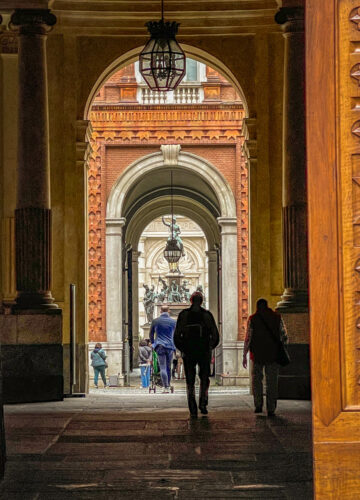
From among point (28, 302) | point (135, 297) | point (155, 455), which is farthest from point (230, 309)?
point (155, 455)

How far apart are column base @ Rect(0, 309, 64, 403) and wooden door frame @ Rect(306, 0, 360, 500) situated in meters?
8.89

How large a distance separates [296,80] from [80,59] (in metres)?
4.11

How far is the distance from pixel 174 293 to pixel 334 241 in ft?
101

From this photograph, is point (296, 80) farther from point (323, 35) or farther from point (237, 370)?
point (237, 370)

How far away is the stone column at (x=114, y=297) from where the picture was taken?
2591cm

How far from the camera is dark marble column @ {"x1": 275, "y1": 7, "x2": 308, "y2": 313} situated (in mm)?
13023

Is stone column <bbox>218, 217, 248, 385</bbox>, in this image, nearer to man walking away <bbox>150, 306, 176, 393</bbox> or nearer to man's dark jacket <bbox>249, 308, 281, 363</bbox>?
man walking away <bbox>150, 306, 176, 393</bbox>

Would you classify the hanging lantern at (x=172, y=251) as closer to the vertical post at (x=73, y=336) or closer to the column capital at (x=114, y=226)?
the column capital at (x=114, y=226)

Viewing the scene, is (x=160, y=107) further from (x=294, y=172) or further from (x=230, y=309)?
(x=294, y=172)

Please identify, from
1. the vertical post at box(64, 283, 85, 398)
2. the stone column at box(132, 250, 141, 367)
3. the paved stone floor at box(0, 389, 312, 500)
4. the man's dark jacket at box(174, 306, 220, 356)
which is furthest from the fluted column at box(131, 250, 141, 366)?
the man's dark jacket at box(174, 306, 220, 356)

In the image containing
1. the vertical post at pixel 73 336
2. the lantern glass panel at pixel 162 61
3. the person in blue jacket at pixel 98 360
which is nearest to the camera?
the lantern glass panel at pixel 162 61


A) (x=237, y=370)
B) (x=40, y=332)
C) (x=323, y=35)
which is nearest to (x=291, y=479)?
(x=323, y=35)

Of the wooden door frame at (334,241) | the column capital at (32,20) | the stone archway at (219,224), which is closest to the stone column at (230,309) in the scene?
the stone archway at (219,224)

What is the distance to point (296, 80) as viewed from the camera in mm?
13156
